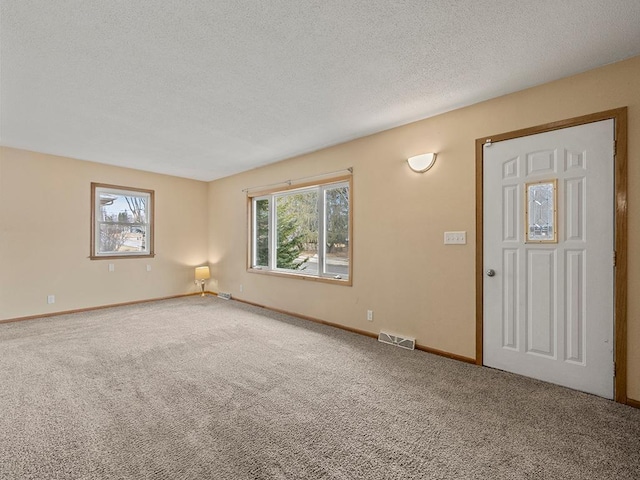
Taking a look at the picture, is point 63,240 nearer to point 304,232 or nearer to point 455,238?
point 304,232

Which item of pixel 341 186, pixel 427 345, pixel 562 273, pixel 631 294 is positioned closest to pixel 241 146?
pixel 341 186

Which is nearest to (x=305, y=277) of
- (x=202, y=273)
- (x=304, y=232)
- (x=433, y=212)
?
(x=304, y=232)

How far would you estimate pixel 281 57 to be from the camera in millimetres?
2223

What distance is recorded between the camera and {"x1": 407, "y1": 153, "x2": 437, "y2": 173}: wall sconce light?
3246 mm

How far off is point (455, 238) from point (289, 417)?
2262 millimetres

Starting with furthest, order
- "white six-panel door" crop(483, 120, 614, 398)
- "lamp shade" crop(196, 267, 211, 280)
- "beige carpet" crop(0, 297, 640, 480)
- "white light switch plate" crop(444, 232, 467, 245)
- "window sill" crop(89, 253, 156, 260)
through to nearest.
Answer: "lamp shade" crop(196, 267, 211, 280)
"window sill" crop(89, 253, 156, 260)
"white light switch plate" crop(444, 232, 467, 245)
"white six-panel door" crop(483, 120, 614, 398)
"beige carpet" crop(0, 297, 640, 480)

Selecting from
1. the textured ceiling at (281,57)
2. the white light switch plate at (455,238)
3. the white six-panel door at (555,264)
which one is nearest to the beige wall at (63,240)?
the textured ceiling at (281,57)

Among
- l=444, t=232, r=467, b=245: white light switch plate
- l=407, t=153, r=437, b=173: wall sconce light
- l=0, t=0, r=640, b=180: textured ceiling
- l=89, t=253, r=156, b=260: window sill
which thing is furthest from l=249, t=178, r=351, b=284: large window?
l=89, t=253, r=156, b=260: window sill

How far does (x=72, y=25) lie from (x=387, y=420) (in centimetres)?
323

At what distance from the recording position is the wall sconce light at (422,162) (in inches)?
128

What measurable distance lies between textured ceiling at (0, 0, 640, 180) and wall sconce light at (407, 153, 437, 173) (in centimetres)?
45

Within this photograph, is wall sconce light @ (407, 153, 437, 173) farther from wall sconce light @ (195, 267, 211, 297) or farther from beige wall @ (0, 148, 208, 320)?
beige wall @ (0, 148, 208, 320)

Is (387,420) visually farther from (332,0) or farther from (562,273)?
(332,0)

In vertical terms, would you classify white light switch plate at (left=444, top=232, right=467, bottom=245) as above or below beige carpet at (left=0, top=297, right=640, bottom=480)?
above
